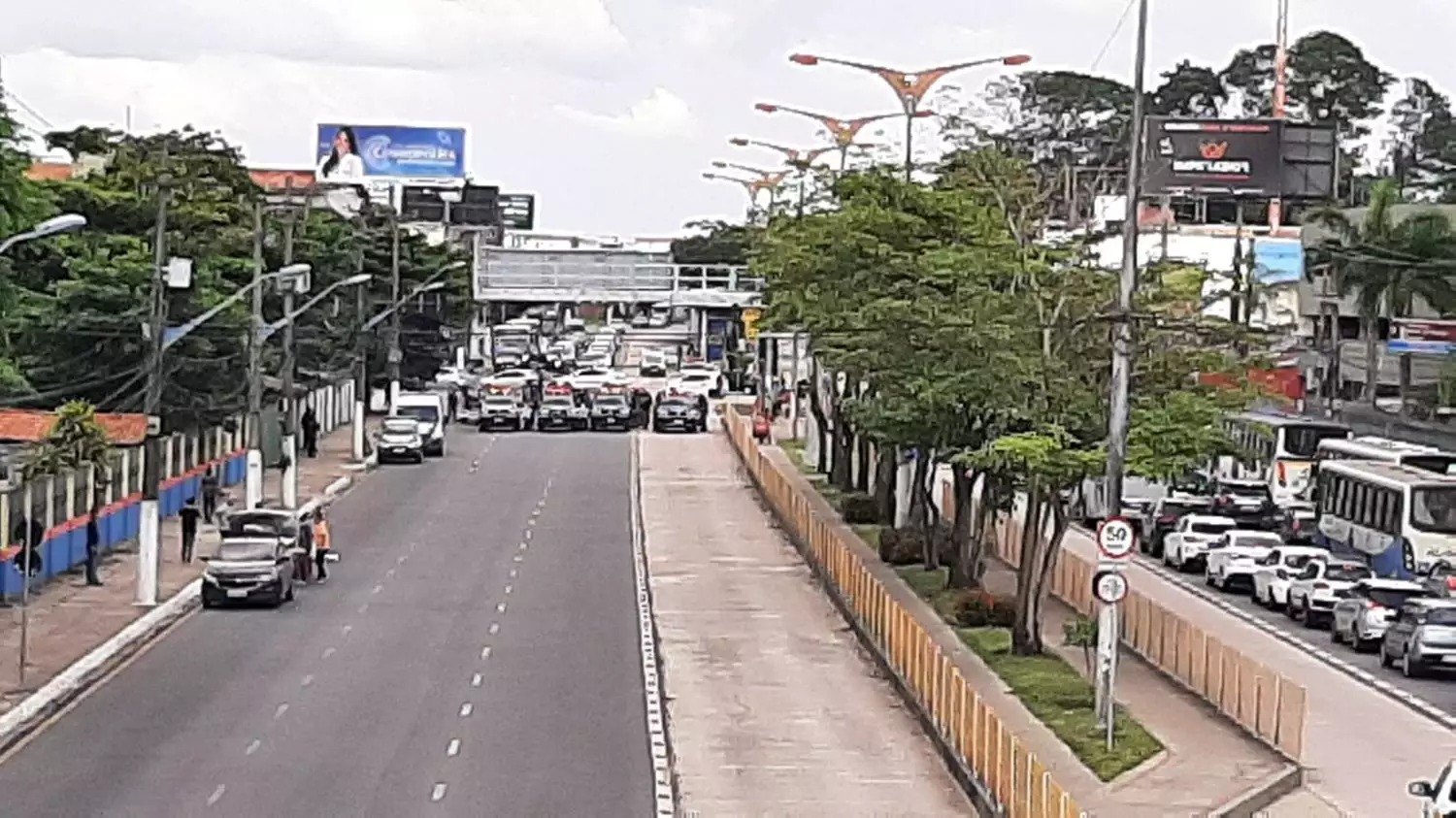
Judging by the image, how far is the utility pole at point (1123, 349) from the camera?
99.0 feet

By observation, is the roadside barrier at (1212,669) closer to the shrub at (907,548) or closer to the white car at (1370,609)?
the white car at (1370,609)

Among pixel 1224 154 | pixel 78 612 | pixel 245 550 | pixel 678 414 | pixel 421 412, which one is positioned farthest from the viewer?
pixel 1224 154

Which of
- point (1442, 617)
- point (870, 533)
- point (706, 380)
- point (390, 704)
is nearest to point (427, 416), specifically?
point (870, 533)

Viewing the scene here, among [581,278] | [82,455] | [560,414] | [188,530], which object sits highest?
[581,278]

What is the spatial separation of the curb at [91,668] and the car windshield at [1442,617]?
19437mm

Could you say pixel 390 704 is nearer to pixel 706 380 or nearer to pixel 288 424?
pixel 288 424

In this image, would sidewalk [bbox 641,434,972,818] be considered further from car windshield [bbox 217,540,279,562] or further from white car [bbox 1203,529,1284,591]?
white car [bbox 1203,529,1284,591]

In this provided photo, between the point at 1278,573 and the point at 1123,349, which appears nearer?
the point at 1123,349

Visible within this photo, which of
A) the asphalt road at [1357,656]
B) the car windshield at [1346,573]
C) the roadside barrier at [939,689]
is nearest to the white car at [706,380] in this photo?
the roadside barrier at [939,689]

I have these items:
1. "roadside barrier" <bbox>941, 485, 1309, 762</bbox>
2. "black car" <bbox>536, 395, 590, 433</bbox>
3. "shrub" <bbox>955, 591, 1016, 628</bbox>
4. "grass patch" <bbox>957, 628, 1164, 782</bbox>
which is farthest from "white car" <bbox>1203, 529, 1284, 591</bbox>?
"black car" <bbox>536, 395, 590, 433</bbox>

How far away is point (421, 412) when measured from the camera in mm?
85500

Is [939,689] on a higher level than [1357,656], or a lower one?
higher

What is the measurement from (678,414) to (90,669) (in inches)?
Answer: 2511

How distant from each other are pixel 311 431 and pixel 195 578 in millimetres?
34945
